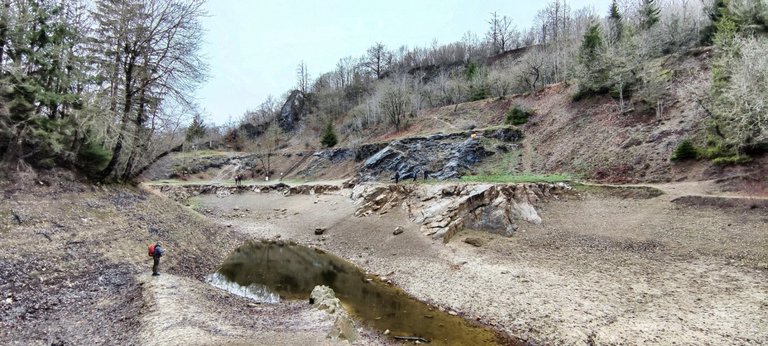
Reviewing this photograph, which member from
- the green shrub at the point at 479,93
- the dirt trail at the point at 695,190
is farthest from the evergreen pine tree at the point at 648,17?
the dirt trail at the point at 695,190

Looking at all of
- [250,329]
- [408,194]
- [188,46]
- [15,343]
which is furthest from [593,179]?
[15,343]

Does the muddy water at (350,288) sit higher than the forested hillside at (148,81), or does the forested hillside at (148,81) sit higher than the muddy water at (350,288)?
the forested hillside at (148,81)

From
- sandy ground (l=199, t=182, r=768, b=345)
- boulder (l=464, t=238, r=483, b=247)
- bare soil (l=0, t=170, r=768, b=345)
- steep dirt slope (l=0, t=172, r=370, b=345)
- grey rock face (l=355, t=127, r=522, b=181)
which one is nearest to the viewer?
steep dirt slope (l=0, t=172, r=370, b=345)

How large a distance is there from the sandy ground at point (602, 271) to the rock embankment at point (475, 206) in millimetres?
655

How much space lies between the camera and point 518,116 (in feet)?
127

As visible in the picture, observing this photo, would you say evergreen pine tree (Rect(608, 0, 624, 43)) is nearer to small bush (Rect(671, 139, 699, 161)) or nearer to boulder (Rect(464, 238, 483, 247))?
small bush (Rect(671, 139, 699, 161))

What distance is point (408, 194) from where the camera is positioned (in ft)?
80.5

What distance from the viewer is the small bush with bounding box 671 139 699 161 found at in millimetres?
21172

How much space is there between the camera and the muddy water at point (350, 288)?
10.1 meters

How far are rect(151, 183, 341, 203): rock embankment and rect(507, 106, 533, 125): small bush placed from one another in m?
20.4

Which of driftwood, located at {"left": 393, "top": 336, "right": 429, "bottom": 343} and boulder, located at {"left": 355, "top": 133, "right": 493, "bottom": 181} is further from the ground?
boulder, located at {"left": 355, "top": 133, "right": 493, "bottom": 181}

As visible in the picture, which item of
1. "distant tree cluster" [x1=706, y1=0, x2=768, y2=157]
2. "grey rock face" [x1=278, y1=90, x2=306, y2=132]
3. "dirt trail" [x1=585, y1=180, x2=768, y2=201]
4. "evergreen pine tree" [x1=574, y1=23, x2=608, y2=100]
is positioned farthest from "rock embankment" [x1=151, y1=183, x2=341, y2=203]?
"grey rock face" [x1=278, y1=90, x2=306, y2=132]

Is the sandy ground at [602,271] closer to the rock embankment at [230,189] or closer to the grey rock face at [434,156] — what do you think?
the grey rock face at [434,156]

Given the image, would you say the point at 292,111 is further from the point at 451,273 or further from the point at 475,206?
the point at 451,273
